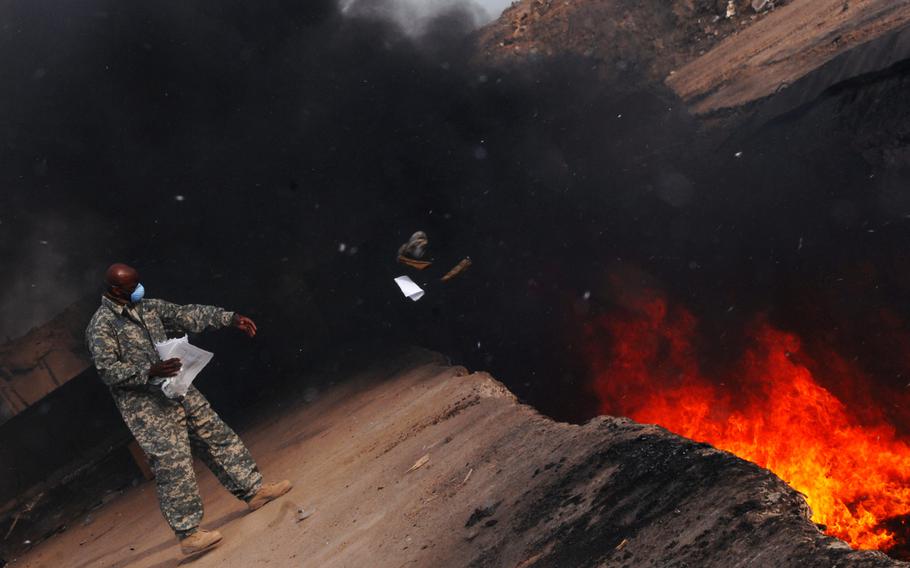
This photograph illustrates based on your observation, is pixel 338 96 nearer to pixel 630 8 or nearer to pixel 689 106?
pixel 689 106

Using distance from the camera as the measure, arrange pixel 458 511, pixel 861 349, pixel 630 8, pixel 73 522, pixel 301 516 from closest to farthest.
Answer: pixel 458 511, pixel 301 516, pixel 861 349, pixel 73 522, pixel 630 8

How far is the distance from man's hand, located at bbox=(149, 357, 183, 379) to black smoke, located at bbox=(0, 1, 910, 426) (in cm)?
362

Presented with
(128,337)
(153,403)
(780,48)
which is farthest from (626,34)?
(153,403)

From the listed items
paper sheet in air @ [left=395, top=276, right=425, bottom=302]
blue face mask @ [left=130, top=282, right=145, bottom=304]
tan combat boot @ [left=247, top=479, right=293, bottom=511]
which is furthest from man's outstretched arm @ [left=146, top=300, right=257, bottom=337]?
paper sheet in air @ [left=395, top=276, right=425, bottom=302]

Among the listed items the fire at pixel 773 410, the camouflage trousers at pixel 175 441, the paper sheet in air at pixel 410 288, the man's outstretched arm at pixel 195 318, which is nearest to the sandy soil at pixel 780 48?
the fire at pixel 773 410

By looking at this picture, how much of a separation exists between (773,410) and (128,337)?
4.39m

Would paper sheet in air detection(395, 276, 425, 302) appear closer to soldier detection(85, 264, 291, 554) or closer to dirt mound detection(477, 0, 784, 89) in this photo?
soldier detection(85, 264, 291, 554)

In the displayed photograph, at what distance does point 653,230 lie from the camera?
7824mm

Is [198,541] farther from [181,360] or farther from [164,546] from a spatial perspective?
[181,360]

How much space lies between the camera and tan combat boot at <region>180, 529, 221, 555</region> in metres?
4.27

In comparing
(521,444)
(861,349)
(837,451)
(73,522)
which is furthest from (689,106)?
(73,522)

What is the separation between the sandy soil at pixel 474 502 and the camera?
2416mm

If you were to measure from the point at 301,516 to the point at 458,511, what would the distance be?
133cm

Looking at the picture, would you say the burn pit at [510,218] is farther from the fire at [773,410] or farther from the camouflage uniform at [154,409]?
the camouflage uniform at [154,409]
